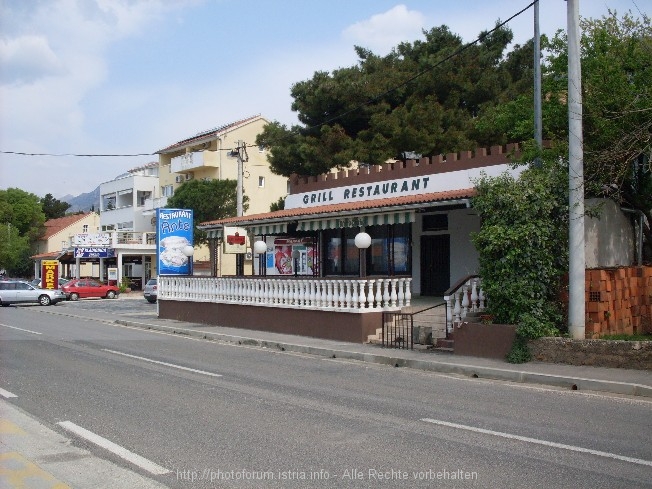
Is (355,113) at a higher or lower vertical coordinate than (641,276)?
higher

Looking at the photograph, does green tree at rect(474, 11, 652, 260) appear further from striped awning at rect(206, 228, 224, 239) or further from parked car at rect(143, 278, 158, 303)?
parked car at rect(143, 278, 158, 303)

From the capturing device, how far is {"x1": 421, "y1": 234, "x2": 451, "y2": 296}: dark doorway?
2044cm

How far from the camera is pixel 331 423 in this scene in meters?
7.75

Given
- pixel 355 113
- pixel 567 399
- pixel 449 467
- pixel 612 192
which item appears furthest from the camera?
pixel 355 113

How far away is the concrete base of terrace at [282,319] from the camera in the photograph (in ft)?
52.9

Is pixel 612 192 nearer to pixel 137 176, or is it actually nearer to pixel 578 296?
pixel 578 296

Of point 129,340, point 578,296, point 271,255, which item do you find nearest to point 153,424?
point 578,296

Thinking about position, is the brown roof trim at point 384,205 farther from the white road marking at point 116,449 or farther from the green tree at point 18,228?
the green tree at point 18,228

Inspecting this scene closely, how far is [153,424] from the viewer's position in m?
7.61

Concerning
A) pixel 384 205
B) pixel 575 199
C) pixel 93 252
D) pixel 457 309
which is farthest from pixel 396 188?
pixel 93 252

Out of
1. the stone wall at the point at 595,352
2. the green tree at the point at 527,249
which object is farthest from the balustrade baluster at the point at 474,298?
the stone wall at the point at 595,352

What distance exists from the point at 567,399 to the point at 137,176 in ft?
176

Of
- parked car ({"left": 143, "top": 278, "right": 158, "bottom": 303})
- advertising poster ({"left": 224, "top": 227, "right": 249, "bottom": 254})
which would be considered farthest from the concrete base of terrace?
parked car ({"left": 143, "top": 278, "right": 158, "bottom": 303})

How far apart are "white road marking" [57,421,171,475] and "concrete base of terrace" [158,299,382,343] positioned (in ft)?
30.3
